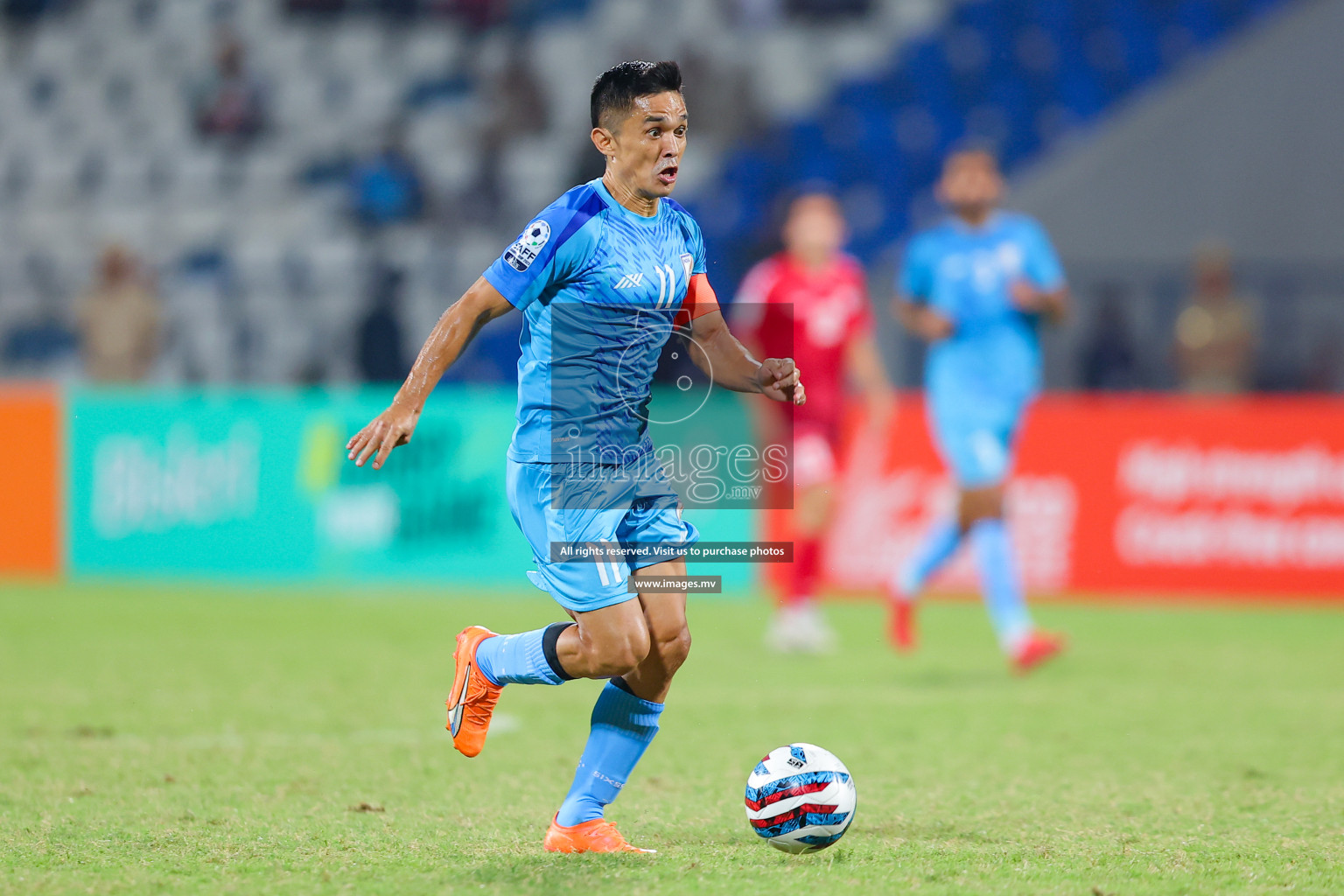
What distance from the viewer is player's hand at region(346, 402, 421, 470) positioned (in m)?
3.88

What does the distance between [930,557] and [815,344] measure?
1635 millimetres

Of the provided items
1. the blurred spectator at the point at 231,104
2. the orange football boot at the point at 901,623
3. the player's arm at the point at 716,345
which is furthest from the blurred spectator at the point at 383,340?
the player's arm at the point at 716,345

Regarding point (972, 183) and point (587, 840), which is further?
point (972, 183)

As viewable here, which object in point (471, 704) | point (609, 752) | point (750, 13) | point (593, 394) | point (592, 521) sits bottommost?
point (609, 752)

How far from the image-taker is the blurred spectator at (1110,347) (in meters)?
12.7

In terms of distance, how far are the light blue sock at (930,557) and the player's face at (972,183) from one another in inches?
68.1

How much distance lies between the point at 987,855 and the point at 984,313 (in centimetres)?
466

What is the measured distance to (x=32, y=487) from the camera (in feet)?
38.2

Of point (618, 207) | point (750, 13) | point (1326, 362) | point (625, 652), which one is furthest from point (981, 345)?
point (750, 13)

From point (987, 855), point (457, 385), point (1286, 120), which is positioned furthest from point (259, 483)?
point (1286, 120)

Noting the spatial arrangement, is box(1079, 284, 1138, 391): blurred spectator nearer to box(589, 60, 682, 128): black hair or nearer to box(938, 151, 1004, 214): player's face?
box(938, 151, 1004, 214): player's face

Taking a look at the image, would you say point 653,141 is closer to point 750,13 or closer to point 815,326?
point 815,326

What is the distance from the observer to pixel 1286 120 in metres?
14.8

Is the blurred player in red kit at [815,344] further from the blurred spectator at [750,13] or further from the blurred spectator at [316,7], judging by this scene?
the blurred spectator at [316,7]
